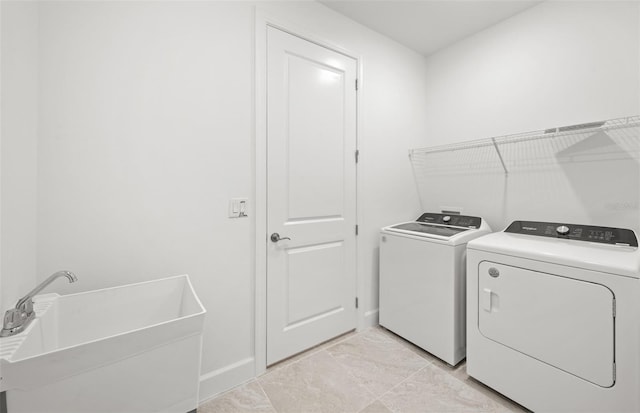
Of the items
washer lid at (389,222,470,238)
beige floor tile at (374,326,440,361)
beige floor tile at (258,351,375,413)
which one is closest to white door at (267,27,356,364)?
beige floor tile at (258,351,375,413)

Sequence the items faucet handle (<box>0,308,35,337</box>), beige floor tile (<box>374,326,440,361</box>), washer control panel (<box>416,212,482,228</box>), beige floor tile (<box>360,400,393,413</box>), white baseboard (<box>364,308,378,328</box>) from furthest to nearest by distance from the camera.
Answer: white baseboard (<box>364,308,378,328</box>) < washer control panel (<box>416,212,482,228</box>) < beige floor tile (<box>374,326,440,361</box>) < beige floor tile (<box>360,400,393,413</box>) < faucet handle (<box>0,308,35,337</box>)

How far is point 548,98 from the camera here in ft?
6.14

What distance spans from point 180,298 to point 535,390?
1906 millimetres

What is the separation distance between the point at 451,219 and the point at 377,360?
4.17 ft

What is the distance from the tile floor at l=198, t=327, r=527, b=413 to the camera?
1.43m

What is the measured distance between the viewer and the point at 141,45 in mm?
1285

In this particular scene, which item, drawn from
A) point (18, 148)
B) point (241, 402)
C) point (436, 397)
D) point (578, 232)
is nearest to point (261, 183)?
point (18, 148)

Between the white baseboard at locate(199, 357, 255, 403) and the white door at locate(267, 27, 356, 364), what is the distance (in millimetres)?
155

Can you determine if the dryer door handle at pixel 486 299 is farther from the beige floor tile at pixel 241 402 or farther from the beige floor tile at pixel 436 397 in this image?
the beige floor tile at pixel 241 402

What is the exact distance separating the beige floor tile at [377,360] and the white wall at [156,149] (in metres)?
0.69

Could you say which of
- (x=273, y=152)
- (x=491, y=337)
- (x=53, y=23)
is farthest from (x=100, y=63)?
(x=491, y=337)

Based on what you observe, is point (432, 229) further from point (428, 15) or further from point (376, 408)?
point (428, 15)

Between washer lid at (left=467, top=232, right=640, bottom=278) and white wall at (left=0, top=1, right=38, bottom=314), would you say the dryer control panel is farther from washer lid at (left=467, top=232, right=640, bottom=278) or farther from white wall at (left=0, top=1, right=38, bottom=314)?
white wall at (left=0, top=1, right=38, bottom=314)

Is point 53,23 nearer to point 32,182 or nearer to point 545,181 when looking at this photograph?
point 32,182
